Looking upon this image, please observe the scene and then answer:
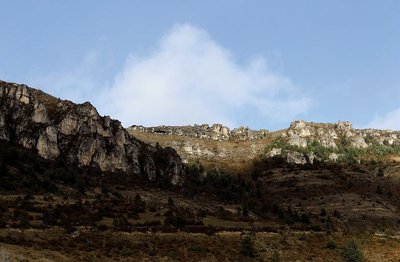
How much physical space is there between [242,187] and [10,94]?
7541cm

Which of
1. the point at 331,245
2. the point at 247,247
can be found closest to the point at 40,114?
the point at 247,247

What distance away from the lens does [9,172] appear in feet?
343

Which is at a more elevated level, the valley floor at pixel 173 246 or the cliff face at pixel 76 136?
the cliff face at pixel 76 136

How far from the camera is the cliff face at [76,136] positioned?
439ft

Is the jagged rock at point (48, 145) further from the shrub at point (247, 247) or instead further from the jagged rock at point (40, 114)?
the shrub at point (247, 247)

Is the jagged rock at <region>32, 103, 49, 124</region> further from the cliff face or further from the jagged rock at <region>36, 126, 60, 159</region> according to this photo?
the jagged rock at <region>36, 126, 60, 159</region>

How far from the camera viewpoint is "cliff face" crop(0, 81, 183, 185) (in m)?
134

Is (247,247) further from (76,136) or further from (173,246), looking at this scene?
(76,136)

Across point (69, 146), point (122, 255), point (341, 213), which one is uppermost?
point (69, 146)

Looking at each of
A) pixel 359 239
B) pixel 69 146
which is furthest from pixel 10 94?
pixel 359 239

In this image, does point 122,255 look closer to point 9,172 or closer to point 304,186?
point 9,172

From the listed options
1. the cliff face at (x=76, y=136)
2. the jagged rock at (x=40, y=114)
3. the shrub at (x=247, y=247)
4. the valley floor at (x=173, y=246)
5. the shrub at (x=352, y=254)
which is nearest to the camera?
the valley floor at (x=173, y=246)

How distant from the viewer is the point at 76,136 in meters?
143

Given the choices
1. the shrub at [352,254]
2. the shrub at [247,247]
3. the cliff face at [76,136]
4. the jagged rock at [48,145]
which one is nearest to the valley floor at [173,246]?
the shrub at [247,247]
